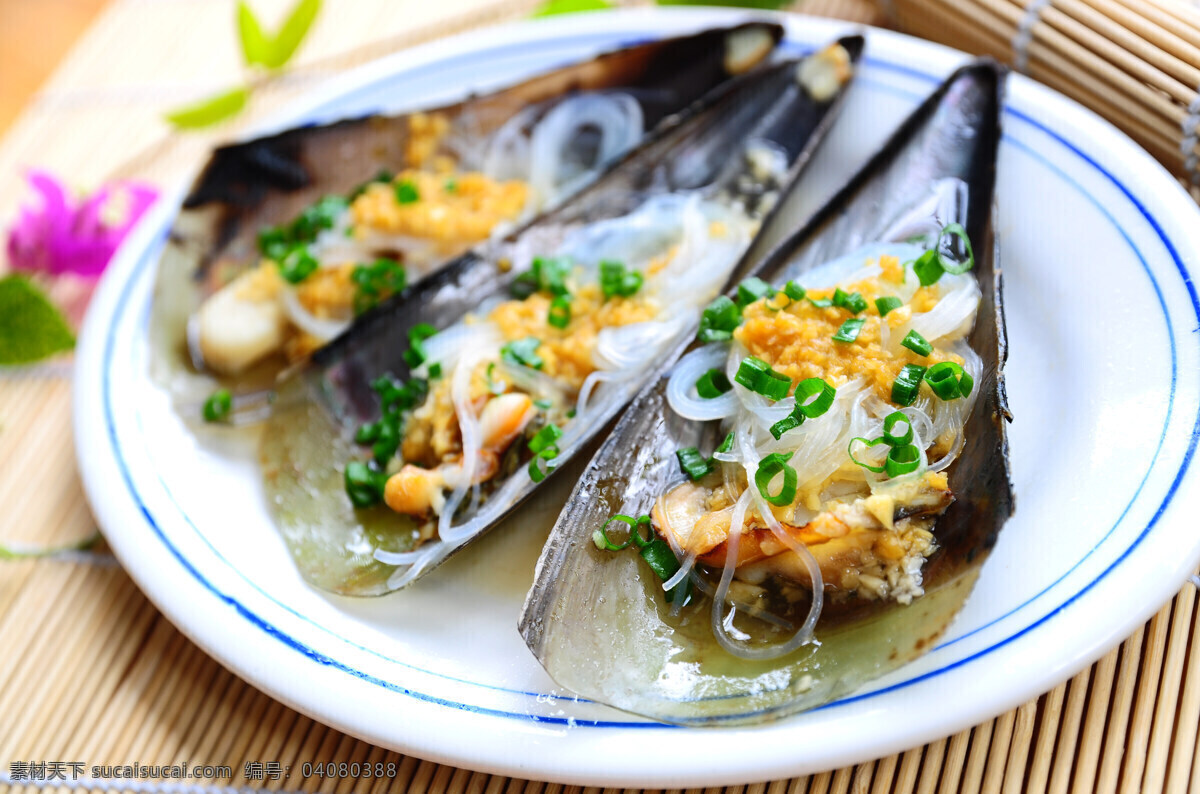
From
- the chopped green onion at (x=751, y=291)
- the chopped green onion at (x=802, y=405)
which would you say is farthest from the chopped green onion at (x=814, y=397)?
the chopped green onion at (x=751, y=291)

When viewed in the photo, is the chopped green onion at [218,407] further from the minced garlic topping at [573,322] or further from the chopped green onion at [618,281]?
the chopped green onion at [618,281]

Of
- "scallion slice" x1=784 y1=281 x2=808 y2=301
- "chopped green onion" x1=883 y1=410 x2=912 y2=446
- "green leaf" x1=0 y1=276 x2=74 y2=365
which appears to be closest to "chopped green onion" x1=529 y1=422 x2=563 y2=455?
"scallion slice" x1=784 y1=281 x2=808 y2=301

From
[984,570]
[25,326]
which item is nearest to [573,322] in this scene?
[984,570]

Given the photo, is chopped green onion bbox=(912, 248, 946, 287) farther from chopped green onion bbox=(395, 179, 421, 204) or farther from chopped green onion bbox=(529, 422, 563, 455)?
chopped green onion bbox=(395, 179, 421, 204)

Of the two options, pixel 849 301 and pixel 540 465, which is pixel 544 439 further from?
pixel 849 301

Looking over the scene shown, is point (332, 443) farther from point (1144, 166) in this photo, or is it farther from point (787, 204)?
point (1144, 166)

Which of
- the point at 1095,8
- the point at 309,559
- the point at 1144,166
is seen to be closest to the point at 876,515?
the point at 1144,166
